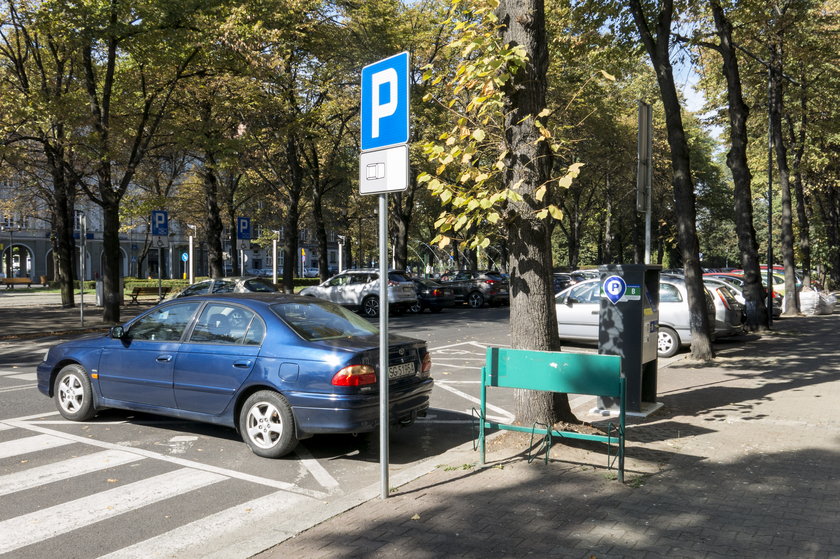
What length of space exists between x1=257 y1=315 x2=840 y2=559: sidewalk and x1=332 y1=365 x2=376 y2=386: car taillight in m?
0.98

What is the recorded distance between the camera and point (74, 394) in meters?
7.69

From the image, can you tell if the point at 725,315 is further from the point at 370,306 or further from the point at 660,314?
the point at 370,306

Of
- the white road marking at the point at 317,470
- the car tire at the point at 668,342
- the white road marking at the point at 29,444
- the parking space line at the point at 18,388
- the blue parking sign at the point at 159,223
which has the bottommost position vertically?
the white road marking at the point at 317,470

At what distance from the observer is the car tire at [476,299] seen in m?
30.4

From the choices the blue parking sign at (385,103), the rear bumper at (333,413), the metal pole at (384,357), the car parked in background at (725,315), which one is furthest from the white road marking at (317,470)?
the car parked in background at (725,315)

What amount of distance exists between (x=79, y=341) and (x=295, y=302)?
108 inches

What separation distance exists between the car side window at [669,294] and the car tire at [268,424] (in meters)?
10.3

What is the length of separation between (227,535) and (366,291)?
62.9ft

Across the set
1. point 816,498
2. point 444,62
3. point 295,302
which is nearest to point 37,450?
point 295,302

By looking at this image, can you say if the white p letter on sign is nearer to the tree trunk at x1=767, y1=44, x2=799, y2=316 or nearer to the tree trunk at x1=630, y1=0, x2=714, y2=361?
the tree trunk at x1=630, y1=0, x2=714, y2=361

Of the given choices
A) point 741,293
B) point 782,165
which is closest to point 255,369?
point 741,293

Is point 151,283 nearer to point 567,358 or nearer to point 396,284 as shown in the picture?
point 396,284

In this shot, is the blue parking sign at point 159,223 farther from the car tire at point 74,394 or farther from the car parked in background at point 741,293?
the car parked in background at point 741,293

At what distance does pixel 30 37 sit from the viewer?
23391 mm
